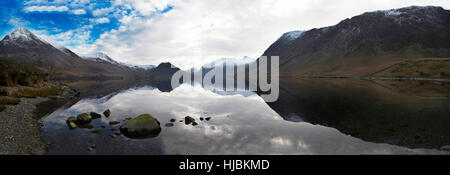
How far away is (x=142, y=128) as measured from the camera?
19922 millimetres

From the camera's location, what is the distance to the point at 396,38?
181250 millimetres

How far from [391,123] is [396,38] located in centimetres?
21119

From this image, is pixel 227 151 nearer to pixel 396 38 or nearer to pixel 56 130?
pixel 56 130

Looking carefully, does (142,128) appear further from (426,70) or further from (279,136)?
(426,70)

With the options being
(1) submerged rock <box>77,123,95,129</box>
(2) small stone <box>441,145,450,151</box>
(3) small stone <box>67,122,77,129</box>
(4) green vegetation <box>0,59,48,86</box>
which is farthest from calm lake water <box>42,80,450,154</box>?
(4) green vegetation <box>0,59,48,86</box>

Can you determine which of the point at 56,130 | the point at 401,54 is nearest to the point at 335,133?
the point at 56,130

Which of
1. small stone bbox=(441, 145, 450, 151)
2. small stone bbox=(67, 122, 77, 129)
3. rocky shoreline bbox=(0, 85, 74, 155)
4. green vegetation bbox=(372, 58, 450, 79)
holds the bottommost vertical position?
small stone bbox=(441, 145, 450, 151)

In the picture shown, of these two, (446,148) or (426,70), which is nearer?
(446,148)

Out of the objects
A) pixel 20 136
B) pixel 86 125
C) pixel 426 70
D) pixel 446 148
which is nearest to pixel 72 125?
pixel 86 125

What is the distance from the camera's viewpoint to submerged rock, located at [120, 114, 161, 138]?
1942 cm

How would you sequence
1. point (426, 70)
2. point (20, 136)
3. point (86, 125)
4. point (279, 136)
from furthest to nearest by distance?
point (426, 70), point (86, 125), point (279, 136), point (20, 136)

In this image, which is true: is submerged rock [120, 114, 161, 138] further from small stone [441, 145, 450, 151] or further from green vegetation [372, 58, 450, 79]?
green vegetation [372, 58, 450, 79]

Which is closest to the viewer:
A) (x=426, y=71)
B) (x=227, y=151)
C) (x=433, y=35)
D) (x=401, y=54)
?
(x=227, y=151)
